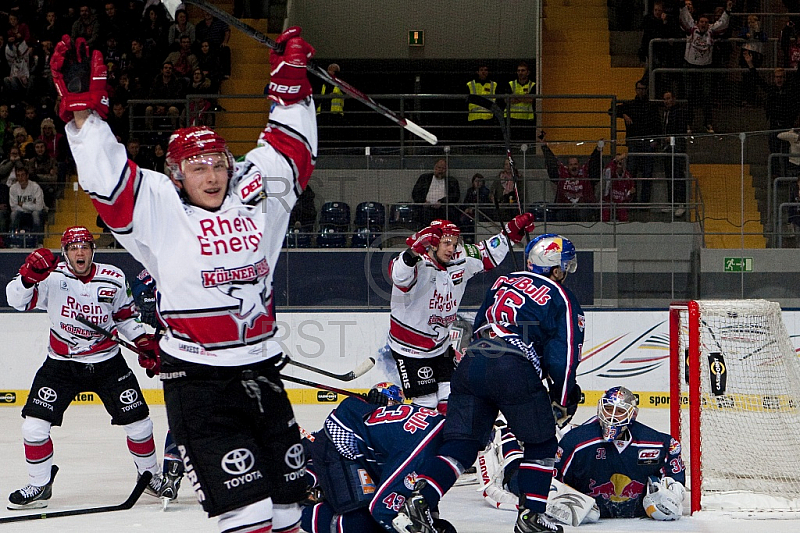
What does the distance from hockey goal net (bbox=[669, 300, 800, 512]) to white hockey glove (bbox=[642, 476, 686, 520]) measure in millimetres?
166

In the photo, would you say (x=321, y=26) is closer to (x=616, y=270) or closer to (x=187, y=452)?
→ (x=616, y=270)

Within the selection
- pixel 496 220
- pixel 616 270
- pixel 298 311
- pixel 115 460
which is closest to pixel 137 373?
pixel 298 311

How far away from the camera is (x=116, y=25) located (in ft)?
38.6

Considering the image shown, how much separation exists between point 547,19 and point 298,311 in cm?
611

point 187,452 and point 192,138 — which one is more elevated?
point 192,138

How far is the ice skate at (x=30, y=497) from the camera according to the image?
5.04 m

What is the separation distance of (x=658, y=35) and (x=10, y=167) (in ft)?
23.1

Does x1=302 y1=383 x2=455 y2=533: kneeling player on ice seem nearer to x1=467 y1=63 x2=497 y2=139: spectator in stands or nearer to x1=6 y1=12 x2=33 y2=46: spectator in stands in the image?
x1=467 y1=63 x2=497 y2=139: spectator in stands

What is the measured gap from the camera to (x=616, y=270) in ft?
27.9

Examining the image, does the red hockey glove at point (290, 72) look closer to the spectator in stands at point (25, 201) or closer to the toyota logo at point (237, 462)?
the toyota logo at point (237, 462)

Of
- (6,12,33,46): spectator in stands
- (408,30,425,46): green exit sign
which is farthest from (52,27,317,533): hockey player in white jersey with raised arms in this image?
(408,30,425,46): green exit sign

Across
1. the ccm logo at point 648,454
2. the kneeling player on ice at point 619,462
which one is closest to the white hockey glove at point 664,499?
the kneeling player on ice at point 619,462

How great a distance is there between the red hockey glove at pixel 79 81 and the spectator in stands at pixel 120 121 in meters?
8.43

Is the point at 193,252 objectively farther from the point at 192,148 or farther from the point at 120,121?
the point at 120,121
